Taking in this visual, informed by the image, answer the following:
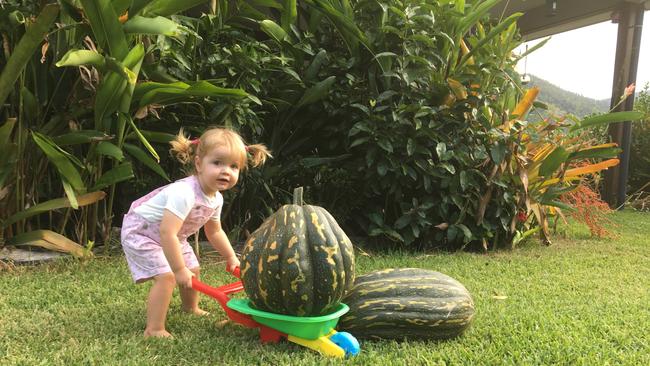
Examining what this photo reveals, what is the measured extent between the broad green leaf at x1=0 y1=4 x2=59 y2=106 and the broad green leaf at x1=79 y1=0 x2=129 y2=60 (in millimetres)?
170

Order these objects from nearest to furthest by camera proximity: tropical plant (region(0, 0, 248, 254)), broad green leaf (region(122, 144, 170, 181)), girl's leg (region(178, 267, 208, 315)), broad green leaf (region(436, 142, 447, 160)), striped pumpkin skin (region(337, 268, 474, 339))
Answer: striped pumpkin skin (region(337, 268, 474, 339)), girl's leg (region(178, 267, 208, 315)), tropical plant (region(0, 0, 248, 254)), broad green leaf (region(122, 144, 170, 181)), broad green leaf (region(436, 142, 447, 160))

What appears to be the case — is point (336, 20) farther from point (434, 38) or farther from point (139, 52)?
point (139, 52)

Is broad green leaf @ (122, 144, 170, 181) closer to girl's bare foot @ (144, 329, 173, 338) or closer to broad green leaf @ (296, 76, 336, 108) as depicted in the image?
broad green leaf @ (296, 76, 336, 108)

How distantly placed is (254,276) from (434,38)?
8.87 feet

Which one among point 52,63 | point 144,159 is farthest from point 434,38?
point 52,63

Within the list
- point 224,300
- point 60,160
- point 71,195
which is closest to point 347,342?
point 224,300

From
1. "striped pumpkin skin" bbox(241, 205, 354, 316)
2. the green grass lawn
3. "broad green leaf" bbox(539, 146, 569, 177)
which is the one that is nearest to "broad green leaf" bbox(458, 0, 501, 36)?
"broad green leaf" bbox(539, 146, 569, 177)

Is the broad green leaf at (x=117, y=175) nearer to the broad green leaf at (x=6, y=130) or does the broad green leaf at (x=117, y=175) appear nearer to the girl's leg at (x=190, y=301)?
the broad green leaf at (x=6, y=130)

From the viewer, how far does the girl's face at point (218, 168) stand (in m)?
2.29

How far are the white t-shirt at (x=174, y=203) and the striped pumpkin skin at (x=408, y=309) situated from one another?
757 millimetres

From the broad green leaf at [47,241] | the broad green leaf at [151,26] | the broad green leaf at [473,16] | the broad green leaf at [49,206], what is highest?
the broad green leaf at [473,16]

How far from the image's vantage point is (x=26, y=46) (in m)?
2.87

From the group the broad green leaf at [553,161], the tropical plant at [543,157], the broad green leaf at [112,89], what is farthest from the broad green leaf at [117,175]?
the broad green leaf at [553,161]

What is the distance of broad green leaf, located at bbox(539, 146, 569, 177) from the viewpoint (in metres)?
4.16
